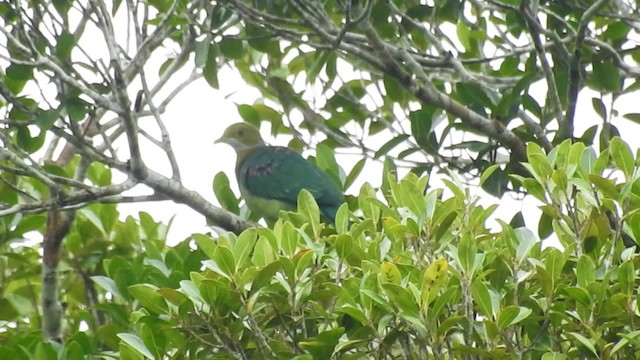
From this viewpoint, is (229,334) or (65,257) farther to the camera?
(65,257)

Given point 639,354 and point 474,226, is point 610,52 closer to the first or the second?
point 474,226

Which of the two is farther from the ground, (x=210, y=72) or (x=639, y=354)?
(x=210, y=72)

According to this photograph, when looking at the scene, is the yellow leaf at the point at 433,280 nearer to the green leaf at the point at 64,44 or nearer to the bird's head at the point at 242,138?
the green leaf at the point at 64,44

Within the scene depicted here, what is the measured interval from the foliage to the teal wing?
10.3 feet

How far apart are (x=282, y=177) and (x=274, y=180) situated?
8 cm

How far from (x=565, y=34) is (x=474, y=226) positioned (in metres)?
2.27

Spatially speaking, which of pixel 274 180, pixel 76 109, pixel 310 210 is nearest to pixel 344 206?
pixel 310 210

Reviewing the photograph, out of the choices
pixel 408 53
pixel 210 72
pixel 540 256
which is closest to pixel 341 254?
pixel 540 256

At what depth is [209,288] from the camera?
3.17 metres

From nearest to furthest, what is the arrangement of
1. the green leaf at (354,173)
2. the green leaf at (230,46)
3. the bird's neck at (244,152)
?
the green leaf at (230,46), the green leaf at (354,173), the bird's neck at (244,152)

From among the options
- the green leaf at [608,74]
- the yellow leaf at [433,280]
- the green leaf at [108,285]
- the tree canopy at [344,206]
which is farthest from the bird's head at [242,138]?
the yellow leaf at [433,280]

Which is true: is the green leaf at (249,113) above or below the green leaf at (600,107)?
above

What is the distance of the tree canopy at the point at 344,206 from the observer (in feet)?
10.4

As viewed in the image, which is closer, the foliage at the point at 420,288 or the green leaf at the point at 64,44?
the foliage at the point at 420,288
